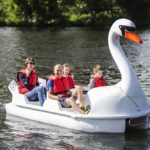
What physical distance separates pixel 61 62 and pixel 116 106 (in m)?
18.3

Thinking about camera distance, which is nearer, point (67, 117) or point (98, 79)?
point (67, 117)

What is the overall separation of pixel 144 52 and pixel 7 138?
25.5 m

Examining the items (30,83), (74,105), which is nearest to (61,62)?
(30,83)

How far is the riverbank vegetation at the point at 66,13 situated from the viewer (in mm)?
72750

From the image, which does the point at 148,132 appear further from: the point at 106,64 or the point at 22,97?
the point at 106,64

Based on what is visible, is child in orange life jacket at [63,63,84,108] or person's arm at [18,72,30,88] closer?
child in orange life jacket at [63,63,84,108]

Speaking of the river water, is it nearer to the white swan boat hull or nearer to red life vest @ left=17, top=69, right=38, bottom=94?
the white swan boat hull

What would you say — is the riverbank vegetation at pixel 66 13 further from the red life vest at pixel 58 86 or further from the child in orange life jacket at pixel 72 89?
the red life vest at pixel 58 86

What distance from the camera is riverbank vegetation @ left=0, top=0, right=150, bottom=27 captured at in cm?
7275

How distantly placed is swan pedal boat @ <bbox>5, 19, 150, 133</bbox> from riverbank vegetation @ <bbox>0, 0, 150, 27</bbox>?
57.2 meters

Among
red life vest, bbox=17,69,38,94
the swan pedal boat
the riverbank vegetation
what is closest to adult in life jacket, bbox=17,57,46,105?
red life vest, bbox=17,69,38,94

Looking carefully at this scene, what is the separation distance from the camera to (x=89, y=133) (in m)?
14.4

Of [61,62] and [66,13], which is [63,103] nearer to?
[61,62]

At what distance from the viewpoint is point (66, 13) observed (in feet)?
245
